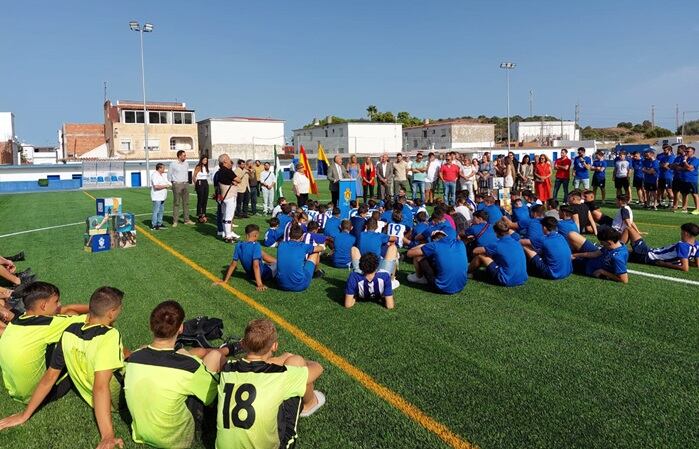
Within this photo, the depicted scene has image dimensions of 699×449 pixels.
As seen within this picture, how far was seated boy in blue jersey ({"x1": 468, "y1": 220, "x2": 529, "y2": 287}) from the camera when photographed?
740cm

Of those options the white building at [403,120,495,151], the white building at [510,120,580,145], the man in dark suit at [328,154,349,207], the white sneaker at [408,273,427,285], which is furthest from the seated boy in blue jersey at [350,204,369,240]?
the white building at [510,120,580,145]

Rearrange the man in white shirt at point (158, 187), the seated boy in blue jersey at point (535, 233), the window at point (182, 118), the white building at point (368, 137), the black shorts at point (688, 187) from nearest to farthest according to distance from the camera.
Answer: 1. the seated boy in blue jersey at point (535, 233)
2. the man in white shirt at point (158, 187)
3. the black shorts at point (688, 187)
4. the window at point (182, 118)
5. the white building at point (368, 137)

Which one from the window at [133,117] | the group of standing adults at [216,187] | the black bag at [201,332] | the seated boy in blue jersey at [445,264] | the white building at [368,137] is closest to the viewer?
the black bag at [201,332]

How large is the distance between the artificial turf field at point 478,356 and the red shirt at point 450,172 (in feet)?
28.5

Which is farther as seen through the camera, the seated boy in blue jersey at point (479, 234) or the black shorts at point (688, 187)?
the black shorts at point (688, 187)

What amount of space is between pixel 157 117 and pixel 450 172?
54.4 m

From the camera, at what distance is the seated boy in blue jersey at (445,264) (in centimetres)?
713

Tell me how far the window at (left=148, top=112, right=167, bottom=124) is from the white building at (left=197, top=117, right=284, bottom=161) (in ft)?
16.3

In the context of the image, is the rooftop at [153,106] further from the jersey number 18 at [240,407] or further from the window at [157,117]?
the jersey number 18 at [240,407]

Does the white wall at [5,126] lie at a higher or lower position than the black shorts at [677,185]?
higher

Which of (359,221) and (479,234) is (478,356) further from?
(359,221)

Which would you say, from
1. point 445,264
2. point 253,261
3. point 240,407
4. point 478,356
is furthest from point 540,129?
point 240,407

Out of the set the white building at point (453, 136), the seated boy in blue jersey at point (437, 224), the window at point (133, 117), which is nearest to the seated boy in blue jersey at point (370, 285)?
the seated boy in blue jersey at point (437, 224)

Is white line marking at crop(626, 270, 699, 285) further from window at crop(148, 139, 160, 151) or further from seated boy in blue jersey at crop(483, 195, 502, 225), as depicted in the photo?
window at crop(148, 139, 160, 151)
